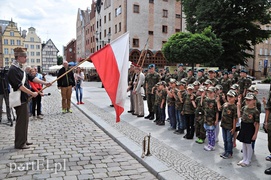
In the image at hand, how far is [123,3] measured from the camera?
3822 centimetres

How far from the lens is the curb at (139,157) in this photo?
4.43 meters

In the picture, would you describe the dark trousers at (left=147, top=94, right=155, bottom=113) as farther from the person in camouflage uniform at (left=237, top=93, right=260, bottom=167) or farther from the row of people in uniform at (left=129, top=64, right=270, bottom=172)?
the person in camouflage uniform at (left=237, top=93, right=260, bottom=167)

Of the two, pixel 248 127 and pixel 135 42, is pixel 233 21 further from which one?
pixel 248 127

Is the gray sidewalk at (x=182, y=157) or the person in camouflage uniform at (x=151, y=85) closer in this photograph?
the gray sidewalk at (x=182, y=157)

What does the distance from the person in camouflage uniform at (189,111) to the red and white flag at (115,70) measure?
164cm

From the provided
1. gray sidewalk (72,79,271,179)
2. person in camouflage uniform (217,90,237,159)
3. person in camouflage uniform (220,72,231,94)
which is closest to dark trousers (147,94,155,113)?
gray sidewalk (72,79,271,179)

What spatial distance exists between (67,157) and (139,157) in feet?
5.06

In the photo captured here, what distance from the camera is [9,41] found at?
3378 inches

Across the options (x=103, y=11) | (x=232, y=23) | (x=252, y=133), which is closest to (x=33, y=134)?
(x=252, y=133)

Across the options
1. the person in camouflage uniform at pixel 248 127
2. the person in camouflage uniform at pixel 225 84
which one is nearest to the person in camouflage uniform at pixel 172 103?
the person in camouflage uniform at pixel 248 127

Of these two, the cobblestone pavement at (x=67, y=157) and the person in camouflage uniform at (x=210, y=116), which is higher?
the person in camouflage uniform at (x=210, y=116)

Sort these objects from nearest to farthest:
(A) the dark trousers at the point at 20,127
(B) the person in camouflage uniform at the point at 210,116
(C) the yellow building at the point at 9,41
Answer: (B) the person in camouflage uniform at the point at 210,116 < (A) the dark trousers at the point at 20,127 < (C) the yellow building at the point at 9,41

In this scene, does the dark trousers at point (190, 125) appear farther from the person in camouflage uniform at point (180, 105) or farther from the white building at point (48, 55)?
the white building at point (48, 55)

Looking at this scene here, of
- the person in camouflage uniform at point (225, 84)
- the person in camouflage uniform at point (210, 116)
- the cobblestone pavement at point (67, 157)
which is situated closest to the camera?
the cobblestone pavement at point (67, 157)
